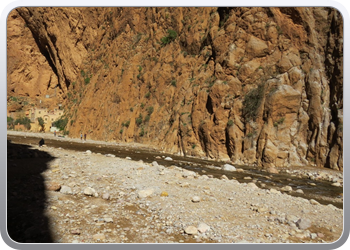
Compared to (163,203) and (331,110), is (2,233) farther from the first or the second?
(331,110)

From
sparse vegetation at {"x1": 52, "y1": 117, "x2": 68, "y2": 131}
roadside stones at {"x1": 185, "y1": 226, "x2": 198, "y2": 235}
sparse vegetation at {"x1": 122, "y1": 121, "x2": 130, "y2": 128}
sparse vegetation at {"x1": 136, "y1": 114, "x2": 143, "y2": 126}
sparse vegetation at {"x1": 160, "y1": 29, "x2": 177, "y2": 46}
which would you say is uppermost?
sparse vegetation at {"x1": 160, "y1": 29, "x2": 177, "y2": 46}

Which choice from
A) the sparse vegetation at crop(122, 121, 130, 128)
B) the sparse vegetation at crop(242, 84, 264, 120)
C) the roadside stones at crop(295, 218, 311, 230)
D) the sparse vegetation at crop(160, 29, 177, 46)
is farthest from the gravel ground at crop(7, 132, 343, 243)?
the sparse vegetation at crop(160, 29, 177, 46)

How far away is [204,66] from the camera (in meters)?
24.5

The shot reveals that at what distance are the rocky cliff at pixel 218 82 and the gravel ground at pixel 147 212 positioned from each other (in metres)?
4.71

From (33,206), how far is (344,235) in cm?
622

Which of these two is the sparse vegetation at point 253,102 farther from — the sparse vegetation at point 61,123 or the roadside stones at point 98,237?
the sparse vegetation at point 61,123

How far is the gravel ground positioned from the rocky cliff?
4714 mm

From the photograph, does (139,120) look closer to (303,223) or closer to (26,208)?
(26,208)

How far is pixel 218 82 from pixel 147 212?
51.2 ft

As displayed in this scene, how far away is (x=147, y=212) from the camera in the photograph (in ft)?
19.0

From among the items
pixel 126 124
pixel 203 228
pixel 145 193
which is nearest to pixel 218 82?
pixel 145 193

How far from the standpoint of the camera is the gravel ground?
4.73 m

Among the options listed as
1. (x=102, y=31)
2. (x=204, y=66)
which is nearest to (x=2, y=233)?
(x=204, y=66)

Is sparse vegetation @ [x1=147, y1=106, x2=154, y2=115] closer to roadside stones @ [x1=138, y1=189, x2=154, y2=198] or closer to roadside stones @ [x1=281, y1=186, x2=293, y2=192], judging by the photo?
roadside stones @ [x1=281, y1=186, x2=293, y2=192]
